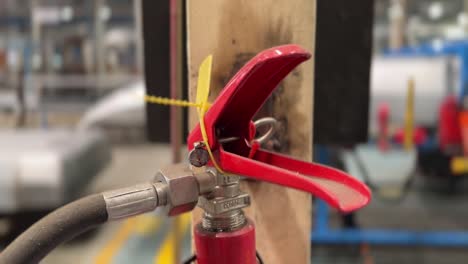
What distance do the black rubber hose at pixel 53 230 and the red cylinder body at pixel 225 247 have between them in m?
0.10

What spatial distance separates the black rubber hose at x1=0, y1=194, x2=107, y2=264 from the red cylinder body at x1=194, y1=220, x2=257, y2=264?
0.10 m

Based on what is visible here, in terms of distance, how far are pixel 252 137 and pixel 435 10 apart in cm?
749

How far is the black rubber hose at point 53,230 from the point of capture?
1.15 ft

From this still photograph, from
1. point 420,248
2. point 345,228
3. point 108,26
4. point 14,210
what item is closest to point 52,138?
point 14,210

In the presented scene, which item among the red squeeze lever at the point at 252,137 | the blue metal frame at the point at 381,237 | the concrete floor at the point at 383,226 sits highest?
the red squeeze lever at the point at 252,137

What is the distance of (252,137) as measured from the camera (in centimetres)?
44

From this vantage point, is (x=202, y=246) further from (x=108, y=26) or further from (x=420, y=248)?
(x=108, y=26)

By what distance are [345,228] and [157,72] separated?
192cm

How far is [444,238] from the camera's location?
221cm

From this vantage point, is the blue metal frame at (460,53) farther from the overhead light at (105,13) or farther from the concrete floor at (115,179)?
the overhead light at (105,13)

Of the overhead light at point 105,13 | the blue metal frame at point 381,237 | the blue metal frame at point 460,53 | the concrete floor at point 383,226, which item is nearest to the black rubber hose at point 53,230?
the concrete floor at point 383,226

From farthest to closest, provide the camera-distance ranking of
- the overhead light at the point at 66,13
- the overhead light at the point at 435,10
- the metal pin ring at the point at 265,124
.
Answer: the overhead light at the point at 435,10 < the overhead light at the point at 66,13 < the metal pin ring at the point at 265,124

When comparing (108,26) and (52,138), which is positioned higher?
(108,26)

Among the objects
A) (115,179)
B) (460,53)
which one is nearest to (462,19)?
(460,53)
